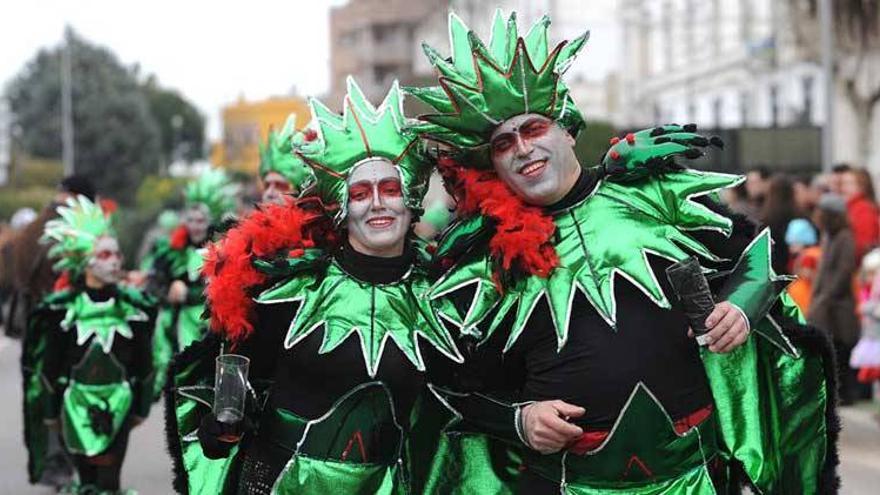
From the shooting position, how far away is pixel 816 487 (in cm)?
444

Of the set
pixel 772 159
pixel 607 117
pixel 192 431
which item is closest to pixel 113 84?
pixel 607 117

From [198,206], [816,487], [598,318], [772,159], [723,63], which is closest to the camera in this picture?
[598,318]

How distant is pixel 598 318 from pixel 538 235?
0.90 ft

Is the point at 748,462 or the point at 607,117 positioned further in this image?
the point at 607,117

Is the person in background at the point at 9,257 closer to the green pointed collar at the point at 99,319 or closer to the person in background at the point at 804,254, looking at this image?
the green pointed collar at the point at 99,319

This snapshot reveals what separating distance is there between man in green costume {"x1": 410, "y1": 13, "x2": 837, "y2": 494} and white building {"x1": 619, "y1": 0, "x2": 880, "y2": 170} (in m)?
24.3

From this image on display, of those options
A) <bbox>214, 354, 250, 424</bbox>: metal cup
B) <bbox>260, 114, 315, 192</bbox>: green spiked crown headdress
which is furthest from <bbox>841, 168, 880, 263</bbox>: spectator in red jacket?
<bbox>214, 354, 250, 424</bbox>: metal cup

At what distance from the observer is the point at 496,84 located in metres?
4.21

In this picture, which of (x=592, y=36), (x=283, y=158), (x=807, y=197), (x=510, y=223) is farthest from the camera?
(x=592, y=36)

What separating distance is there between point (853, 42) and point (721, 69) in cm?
1465

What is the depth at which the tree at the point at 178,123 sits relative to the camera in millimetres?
105875

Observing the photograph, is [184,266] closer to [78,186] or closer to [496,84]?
[78,186]

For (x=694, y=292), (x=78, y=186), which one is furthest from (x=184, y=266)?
(x=694, y=292)

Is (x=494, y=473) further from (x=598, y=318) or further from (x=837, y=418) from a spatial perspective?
(x=837, y=418)
